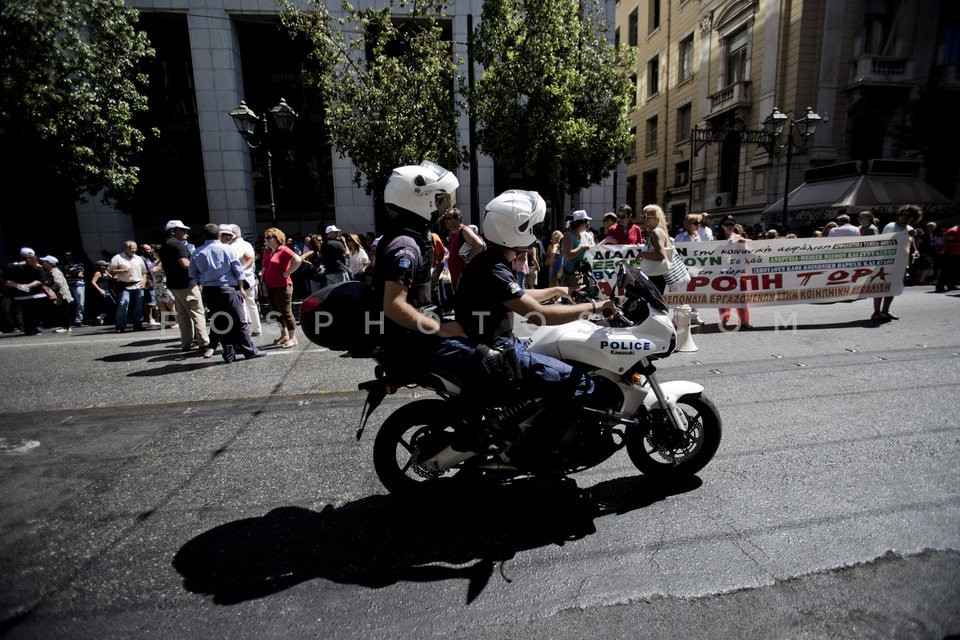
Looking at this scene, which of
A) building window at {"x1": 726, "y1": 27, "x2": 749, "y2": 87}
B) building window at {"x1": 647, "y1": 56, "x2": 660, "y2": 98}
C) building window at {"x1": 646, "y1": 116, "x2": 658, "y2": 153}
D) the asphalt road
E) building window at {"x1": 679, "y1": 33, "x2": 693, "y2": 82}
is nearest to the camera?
the asphalt road

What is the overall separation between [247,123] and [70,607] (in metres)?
12.1

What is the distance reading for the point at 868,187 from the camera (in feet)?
59.6

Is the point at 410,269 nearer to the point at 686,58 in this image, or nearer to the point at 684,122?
the point at 684,122

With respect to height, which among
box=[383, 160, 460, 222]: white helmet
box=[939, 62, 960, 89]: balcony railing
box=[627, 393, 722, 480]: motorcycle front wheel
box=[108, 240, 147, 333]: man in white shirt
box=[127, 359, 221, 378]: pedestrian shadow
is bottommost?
box=[127, 359, 221, 378]: pedestrian shadow

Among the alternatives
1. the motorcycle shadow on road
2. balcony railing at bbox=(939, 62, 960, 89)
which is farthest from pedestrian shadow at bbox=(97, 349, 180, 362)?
balcony railing at bbox=(939, 62, 960, 89)

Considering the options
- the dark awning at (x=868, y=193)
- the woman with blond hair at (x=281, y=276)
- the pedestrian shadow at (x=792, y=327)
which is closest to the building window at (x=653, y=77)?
the dark awning at (x=868, y=193)

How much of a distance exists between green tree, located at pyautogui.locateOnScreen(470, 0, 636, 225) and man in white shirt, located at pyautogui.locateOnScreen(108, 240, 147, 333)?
982 centimetres

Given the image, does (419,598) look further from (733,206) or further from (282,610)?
(733,206)

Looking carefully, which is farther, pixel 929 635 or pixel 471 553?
pixel 471 553

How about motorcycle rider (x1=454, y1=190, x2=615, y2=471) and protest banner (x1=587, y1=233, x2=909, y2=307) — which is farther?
protest banner (x1=587, y1=233, x2=909, y2=307)

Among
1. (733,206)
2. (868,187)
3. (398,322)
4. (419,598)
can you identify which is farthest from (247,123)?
(733,206)

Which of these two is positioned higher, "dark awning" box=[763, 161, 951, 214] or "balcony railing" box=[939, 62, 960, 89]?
"balcony railing" box=[939, 62, 960, 89]

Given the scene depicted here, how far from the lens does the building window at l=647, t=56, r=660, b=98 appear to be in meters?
32.0

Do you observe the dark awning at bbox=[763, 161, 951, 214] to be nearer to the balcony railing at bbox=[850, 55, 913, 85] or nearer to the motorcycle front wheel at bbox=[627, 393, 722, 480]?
the balcony railing at bbox=[850, 55, 913, 85]
